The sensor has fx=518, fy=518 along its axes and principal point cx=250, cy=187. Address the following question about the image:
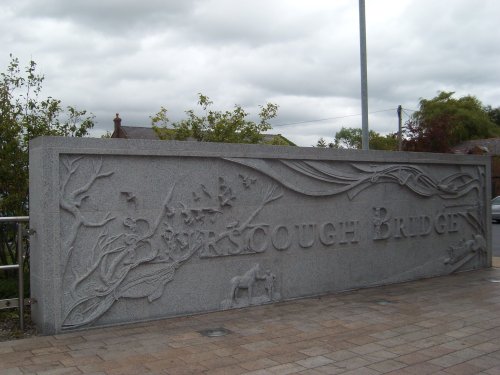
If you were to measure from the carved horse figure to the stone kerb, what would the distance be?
0.06 ft

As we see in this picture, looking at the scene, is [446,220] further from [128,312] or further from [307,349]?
[128,312]

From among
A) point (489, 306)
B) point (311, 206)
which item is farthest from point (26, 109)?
point (489, 306)

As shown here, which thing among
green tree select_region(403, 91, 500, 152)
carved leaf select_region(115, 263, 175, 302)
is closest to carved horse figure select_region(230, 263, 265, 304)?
carved leaf select_region(115, 263, 175, 302)

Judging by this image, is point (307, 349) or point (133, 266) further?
point (133, 266)

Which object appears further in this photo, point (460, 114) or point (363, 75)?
point (460, 114)

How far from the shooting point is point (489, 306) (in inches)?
291

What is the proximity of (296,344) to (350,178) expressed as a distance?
3656mm

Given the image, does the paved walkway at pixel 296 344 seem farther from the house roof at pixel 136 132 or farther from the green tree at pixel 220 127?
the house roof at pixel 136 132

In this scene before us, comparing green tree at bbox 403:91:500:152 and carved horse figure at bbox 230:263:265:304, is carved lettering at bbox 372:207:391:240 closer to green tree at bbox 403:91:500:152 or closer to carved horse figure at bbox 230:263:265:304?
carved horse figure at bbox 230:263:265:304

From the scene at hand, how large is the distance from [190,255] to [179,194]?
817 millimetres

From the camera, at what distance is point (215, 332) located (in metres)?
6.04

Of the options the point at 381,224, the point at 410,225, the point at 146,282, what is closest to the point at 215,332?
the point at 146,282

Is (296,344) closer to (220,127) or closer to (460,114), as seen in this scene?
(220,127)

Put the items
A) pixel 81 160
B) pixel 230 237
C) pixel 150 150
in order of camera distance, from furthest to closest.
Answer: pixel 230 237 → pixel 150 150 → pixel 81 160
